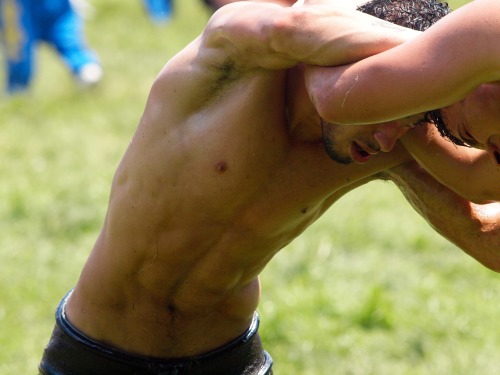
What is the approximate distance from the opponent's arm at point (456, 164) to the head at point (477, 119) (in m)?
0.31

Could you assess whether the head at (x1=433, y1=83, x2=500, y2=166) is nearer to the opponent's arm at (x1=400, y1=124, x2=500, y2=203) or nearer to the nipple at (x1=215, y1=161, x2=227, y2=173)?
the opponent's arm at (x1=400, y1=124, x2=500, y2=203)

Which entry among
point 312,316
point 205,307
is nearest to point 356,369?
point 312,316

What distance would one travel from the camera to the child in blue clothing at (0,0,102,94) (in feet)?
28.8

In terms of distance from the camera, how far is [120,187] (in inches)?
116

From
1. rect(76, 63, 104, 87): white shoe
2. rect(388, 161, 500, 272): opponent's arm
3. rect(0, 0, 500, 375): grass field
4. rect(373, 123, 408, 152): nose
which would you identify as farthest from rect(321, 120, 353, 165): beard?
rect(76, 63, 104, 87): white shoe

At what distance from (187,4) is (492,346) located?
931 cm

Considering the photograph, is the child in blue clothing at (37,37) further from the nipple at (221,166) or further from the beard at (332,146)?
the beard at (332,146)

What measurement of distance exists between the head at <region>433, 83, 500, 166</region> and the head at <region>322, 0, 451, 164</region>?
0.05 metres

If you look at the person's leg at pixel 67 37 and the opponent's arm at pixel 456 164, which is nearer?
the opponent's arm at pixel 456 164

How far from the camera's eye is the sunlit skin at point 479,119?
2256 mm

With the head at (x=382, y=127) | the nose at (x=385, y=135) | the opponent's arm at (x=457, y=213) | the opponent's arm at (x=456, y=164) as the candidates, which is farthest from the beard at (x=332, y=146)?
the opponent's arm at (x=457, y=213)

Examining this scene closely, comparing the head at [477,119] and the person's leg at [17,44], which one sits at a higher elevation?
the head at [477,119]

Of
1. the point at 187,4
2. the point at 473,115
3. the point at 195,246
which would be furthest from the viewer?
the point at 187,4

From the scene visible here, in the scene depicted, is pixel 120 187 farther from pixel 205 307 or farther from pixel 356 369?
pixel 356 369
